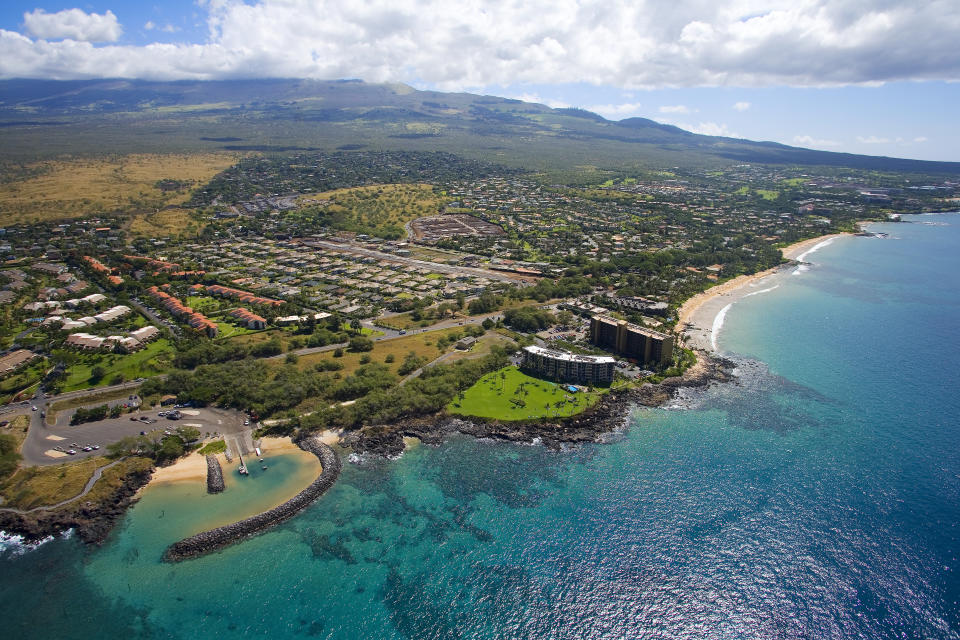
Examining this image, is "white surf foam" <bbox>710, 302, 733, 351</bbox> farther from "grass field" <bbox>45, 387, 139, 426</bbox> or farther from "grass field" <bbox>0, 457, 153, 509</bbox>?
"grass field" <bbox>45, 387, 139, 426</bbox>

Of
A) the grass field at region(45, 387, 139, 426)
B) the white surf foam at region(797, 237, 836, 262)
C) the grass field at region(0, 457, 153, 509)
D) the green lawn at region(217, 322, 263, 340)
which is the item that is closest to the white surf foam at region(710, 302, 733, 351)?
the white surf foam at region(797, 237, 836, 262)

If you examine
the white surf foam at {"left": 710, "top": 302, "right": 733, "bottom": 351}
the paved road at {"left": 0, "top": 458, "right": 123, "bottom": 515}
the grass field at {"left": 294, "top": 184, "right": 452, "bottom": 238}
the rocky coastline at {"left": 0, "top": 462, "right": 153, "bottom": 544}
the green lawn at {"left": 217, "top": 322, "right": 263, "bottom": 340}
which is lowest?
the rocky coastline at {"left": 0, "top": 462, "right": 153, "bottom": 544}

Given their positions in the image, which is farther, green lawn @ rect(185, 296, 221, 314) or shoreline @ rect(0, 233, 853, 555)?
green lawn @ rect(185, 296, 221, 314)

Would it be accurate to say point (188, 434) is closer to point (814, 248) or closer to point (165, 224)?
point (165, 224)

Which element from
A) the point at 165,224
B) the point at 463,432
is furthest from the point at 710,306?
the point at 165,224

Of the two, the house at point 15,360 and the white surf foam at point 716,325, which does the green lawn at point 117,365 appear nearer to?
the house at point 15,360

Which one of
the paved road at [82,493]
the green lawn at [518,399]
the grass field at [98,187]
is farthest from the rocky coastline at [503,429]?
the grass field at [98,187]

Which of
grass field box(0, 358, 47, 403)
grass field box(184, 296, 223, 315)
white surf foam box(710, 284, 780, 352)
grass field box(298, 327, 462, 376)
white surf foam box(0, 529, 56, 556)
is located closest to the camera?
white surf foam box(0, 529, 56, 556)
